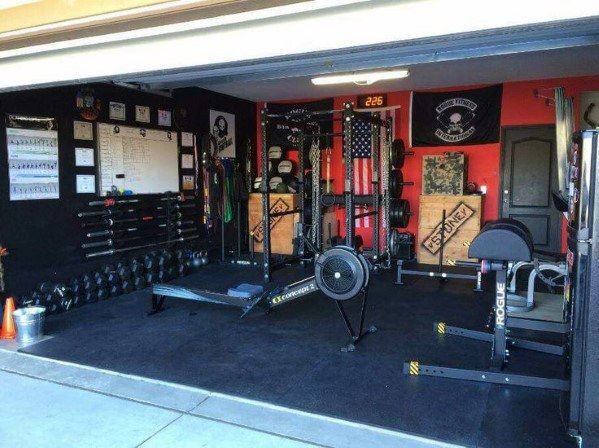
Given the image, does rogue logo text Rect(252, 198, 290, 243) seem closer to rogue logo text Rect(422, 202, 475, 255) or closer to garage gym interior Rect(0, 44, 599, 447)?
garage gym interior Rect(0, 44, 599, 447)

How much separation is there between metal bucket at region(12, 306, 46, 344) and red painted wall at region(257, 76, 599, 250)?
189 inches

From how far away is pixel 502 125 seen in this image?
643 centimetres

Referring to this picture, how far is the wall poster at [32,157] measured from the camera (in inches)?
168

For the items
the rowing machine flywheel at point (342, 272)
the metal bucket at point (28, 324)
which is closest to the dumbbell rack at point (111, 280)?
the metal bucket at point (28, 324)

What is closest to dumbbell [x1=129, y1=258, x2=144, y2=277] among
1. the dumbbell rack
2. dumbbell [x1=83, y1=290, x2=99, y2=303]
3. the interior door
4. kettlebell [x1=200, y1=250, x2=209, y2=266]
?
the dumbbell rack

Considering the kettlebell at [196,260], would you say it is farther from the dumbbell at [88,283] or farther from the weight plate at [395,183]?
the weight plate at [395,183]

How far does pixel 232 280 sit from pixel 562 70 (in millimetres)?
4596

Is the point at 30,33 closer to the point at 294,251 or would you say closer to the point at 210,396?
the point at 210,396

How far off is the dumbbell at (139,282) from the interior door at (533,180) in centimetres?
465

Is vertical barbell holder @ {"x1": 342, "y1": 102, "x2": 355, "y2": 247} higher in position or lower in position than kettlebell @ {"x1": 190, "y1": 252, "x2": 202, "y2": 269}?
higher

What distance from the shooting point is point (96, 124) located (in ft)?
16.6

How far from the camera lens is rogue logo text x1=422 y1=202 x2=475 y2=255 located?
6271 mm

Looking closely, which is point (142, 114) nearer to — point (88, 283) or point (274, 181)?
point (88, 283)

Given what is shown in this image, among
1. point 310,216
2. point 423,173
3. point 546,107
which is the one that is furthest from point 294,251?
point 546,107
